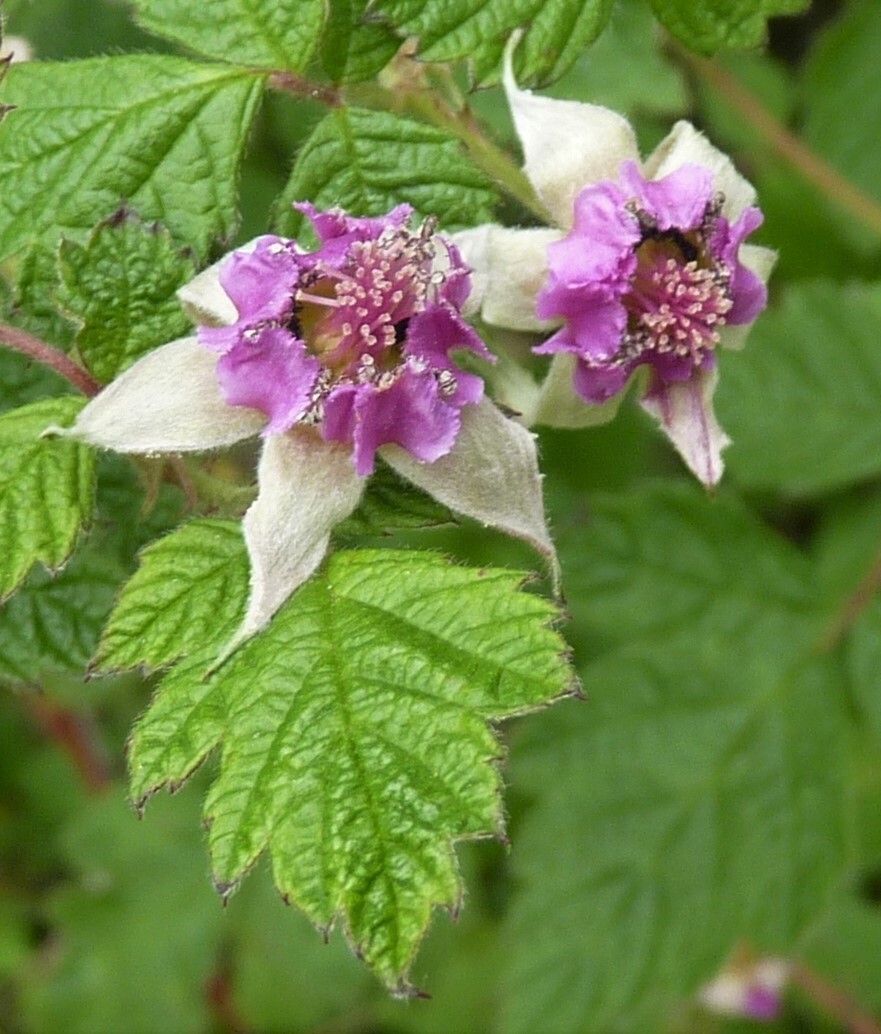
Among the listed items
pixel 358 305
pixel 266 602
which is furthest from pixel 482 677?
pixel 358 305

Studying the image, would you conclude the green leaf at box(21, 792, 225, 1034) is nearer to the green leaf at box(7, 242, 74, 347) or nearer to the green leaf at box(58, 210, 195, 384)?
the green leaf at box(7, 242, 74, 347)

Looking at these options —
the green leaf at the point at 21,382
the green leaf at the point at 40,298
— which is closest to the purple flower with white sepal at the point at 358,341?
the green leaf at the point at 40,298

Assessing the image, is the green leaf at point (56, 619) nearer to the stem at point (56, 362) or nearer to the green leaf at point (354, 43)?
the stem at point (56, 362)

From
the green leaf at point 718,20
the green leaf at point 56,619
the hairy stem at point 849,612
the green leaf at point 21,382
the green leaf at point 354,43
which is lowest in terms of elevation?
the hairy stem at point 849,612

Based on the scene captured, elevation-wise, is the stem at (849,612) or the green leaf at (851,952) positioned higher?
Result: the stem at (849,612)

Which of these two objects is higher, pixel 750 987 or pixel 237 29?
pixel 237 29

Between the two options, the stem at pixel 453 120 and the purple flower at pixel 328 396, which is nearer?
the purple flower at pixel 328 396

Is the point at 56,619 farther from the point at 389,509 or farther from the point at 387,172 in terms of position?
the point at 387,172

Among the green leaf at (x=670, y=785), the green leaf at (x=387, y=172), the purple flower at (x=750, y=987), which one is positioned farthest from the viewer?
the purple flower at (x=750, y=987)

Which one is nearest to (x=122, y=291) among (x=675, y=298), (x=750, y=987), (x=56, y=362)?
(x=56, y=362)
